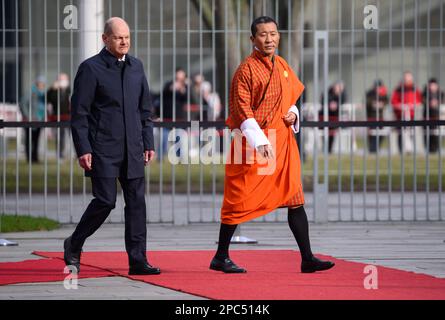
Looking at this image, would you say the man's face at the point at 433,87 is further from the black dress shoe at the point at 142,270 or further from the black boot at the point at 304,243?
the black dress shoe at the point at 142,270

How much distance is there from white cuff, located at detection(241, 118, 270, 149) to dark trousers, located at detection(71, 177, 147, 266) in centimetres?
84

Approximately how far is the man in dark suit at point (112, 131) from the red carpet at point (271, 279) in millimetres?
449

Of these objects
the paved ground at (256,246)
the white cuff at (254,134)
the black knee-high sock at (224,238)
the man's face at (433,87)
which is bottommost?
the paved ground at (256,246)

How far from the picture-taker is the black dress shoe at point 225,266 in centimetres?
1023

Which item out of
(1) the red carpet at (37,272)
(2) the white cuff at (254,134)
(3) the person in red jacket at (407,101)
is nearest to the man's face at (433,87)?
(3) the person in red jacket at (407,101)

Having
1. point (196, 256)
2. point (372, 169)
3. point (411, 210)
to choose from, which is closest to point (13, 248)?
point (196, 256)

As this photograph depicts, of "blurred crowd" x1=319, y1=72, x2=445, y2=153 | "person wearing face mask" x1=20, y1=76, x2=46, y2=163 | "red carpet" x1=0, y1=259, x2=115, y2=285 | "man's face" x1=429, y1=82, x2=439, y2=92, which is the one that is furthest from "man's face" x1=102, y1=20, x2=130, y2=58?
"man's face" x1=429, y1=82, x2=439, y2=92

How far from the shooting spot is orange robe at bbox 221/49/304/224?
33.3 ft

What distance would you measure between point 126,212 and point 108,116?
713mm

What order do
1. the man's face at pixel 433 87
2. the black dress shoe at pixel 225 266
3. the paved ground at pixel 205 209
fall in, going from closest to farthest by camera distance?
the black dress shoe at pixel 225 266 < the paved ground at pixel 205 209 < the man's face at pixel 433 87

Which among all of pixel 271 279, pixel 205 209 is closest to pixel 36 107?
pixel 205 209

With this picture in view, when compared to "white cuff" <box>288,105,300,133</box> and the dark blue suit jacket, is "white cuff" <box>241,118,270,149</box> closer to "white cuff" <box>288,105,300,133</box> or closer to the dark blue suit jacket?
"white cuff" <box>288,105,300,133</box>

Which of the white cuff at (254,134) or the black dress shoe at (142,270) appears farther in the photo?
the black dress shoe at (142,270)
